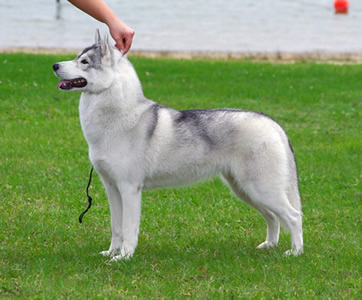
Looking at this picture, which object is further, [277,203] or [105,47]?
[277,203]

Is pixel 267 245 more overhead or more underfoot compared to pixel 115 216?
more underfoot

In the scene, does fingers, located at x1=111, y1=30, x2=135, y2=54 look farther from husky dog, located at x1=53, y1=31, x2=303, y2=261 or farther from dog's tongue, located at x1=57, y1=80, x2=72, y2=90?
dog's tongue, located at x1=57, y1=80, x2=72, y2=90

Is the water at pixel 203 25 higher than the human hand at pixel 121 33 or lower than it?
lower

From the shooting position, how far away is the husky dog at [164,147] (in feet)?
18.0

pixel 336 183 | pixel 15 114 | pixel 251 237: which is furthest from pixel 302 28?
pixel 251 237

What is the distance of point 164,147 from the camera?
5.61 m

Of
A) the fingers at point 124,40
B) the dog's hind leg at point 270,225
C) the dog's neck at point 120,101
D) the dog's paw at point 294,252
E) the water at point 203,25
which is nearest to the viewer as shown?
the dog's neck at point 120,101

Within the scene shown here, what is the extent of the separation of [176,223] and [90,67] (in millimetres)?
1934

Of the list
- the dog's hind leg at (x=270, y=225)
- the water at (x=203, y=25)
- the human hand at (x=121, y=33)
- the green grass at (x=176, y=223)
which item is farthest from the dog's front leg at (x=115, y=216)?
the water at (x=203, y=25)

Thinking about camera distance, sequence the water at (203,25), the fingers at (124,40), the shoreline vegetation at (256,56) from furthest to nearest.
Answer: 1. the water at (203,25)
2. the shoreline vegetation at (256,56)
3. the fingers at (124,40)

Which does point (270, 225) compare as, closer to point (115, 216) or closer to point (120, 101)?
point (115, 216)

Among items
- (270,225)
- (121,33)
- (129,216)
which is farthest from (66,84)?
(270,225)

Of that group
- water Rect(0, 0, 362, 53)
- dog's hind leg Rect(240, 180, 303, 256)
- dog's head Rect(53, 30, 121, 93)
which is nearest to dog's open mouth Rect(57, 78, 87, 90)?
dog's head Rect(53, 30, 121, 93)

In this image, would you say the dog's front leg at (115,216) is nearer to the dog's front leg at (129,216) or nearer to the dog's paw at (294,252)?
the dog's front leg at (129,216)
